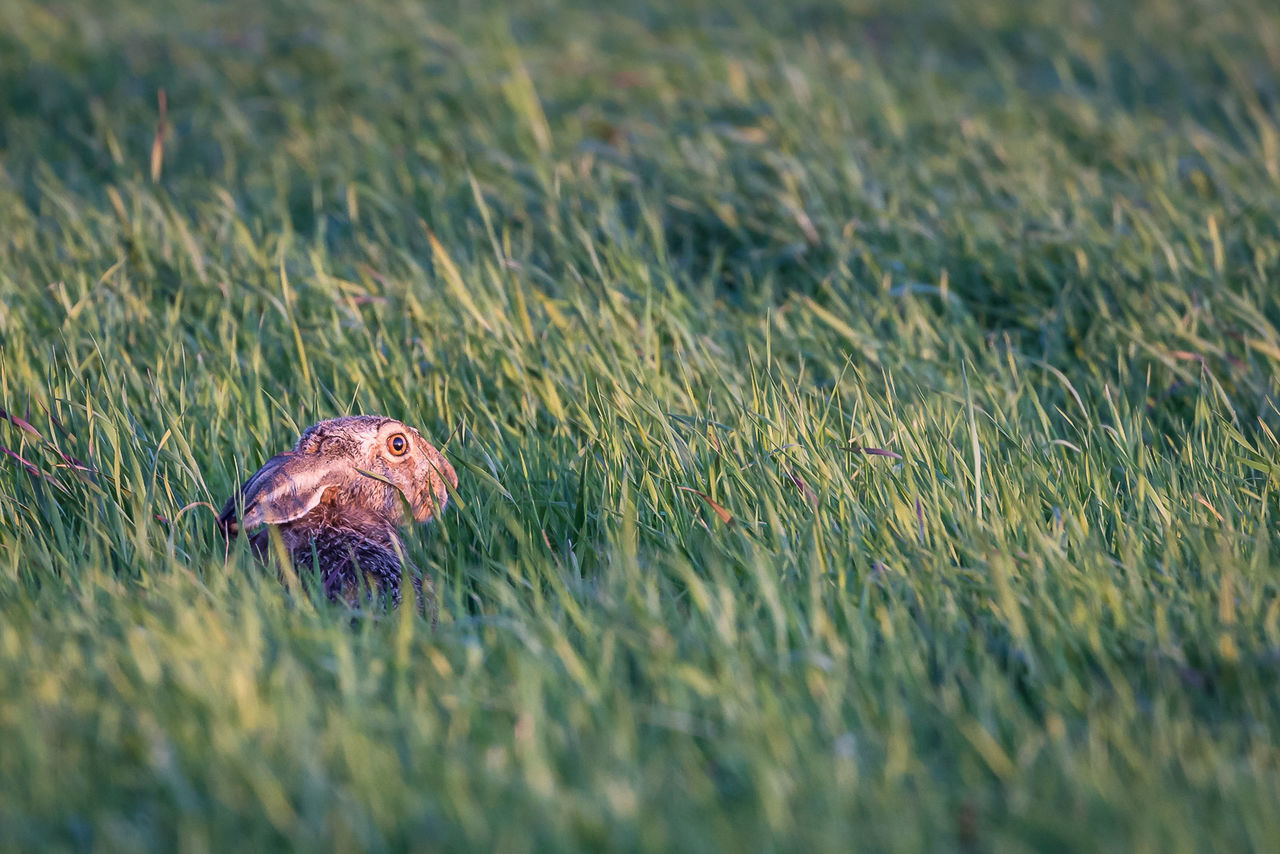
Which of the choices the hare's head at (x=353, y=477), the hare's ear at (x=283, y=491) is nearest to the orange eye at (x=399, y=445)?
the hare's head at (x=353, y=477)

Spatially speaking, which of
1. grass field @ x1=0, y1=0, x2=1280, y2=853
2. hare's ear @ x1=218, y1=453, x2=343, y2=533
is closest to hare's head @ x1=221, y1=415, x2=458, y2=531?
hare's ear @ x1=218, y1=453, x2=343, y2=533

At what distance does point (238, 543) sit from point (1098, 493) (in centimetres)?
204

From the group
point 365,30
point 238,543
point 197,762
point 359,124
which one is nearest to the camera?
point 197,762

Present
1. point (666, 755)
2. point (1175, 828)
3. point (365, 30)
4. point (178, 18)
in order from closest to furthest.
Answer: point (1175, 828) < point (666, 755) < point (365, 30) < point (178, 18)

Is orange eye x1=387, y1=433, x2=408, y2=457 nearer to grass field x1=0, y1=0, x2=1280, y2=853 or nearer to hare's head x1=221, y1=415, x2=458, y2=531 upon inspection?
hare's head x1=221, y1=415, x2=458, y2=531

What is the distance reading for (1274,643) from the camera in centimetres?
235

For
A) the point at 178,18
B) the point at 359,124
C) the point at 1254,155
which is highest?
the point at 178,18

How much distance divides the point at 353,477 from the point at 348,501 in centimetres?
11

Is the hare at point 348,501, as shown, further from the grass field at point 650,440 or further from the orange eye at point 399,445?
the grass field at point 650,440

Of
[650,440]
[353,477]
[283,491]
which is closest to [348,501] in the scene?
[353,477]

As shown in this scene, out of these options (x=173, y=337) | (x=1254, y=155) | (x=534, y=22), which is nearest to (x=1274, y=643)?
(x=173, y=337)

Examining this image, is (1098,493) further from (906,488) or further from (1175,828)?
(1175,828)

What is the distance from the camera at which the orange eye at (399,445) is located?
3.29m

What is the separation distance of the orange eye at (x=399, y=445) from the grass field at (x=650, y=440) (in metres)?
0.20
